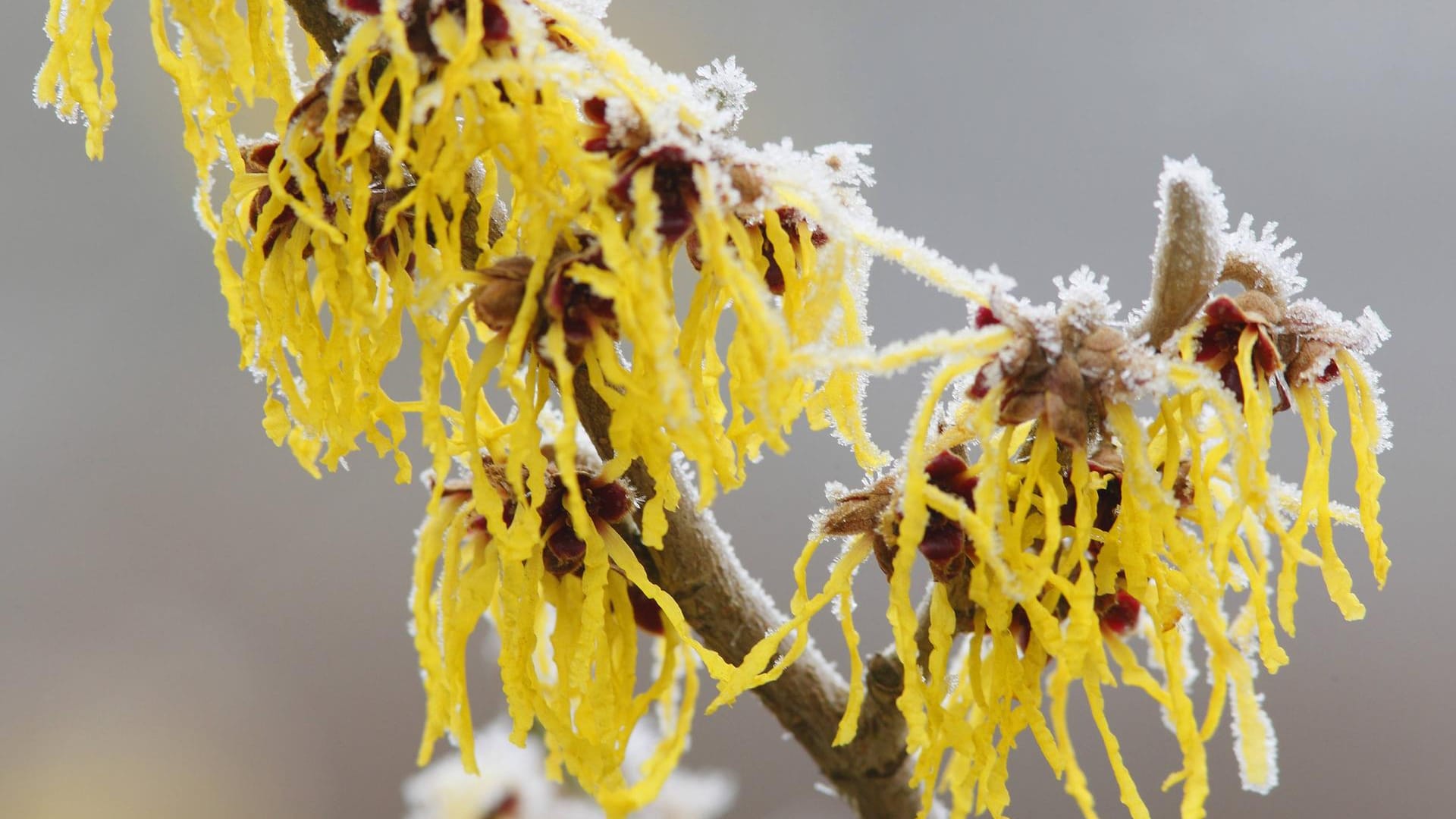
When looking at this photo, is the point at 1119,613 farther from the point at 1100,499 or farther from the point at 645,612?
the point at 645,612

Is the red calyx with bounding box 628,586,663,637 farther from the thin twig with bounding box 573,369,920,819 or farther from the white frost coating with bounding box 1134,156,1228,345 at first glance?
the white frost coating with bounding box 1134,156,1228,345

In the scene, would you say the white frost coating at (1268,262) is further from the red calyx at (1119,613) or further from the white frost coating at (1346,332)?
the red calyx at (1119,613)

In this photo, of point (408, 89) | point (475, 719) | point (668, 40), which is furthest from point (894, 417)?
point (408, 89)

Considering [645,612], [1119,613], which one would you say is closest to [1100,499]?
[1119,613]

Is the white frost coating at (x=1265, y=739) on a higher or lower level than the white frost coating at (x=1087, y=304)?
lower

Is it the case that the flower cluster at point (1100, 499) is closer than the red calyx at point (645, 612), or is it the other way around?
the flower cluster at point (1100, 499)

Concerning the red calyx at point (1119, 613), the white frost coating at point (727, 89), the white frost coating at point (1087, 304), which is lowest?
the red calyx at point (1119, 613)

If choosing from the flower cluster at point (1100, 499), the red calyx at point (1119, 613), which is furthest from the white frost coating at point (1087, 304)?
the red calyx at point (1119, 613)
